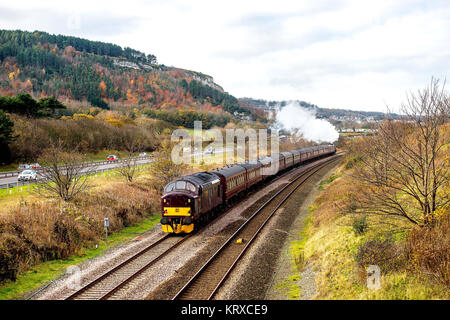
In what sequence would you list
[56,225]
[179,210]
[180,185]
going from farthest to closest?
[180,185] → [179,210] → [56,225]

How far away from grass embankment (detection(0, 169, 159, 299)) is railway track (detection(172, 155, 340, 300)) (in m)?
6.15

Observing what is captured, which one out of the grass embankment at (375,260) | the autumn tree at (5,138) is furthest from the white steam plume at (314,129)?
the grass embankment at (375,260)

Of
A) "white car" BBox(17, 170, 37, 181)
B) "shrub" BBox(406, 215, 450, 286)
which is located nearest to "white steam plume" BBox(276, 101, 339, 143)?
"white car" BBox(17, 170, 37, 181)

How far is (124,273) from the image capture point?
47.7 ft

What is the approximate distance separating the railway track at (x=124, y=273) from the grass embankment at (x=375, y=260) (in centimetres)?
612

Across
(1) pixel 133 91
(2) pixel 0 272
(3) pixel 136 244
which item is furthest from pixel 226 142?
(1) pixel 133 91

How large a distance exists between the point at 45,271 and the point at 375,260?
43.8ft

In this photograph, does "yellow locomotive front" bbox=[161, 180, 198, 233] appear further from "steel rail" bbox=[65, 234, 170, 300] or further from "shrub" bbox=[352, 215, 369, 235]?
"shrub" bbox=[352, 215, 369, 235]

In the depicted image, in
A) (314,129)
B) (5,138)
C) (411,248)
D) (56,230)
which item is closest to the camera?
(411,248)

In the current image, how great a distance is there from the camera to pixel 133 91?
193125mm

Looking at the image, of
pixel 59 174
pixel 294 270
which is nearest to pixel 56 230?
pixel 59 174

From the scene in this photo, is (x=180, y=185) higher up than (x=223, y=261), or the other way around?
(x=180, y=185)

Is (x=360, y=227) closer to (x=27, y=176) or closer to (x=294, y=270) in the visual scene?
(x=294, y=270)
